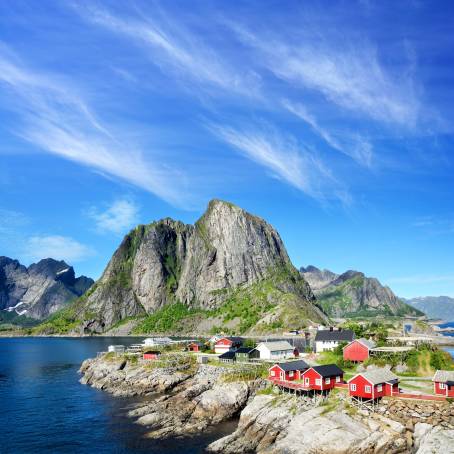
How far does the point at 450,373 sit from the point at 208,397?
36.7 meters

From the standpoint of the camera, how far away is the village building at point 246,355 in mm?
94825

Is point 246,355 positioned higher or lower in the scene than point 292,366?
higher

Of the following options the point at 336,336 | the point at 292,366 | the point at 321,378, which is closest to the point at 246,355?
the point at 336,336

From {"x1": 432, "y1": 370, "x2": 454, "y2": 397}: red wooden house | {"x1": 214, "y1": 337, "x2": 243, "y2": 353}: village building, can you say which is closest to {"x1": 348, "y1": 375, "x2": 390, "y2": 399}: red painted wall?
{"x1": 432, "y1": 370, "x2": 454, "y2": 397}: red wooden house

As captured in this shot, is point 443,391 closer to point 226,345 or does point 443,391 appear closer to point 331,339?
point 331,339

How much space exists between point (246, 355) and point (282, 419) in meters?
34.8

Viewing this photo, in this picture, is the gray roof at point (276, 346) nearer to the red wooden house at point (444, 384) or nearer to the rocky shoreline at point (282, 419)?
the rocky shoreline at point (282, 419)

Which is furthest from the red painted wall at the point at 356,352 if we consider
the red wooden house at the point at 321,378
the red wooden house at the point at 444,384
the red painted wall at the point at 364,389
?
the red wooden house at the point at 444,384

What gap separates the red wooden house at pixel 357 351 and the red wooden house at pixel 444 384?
26.3m

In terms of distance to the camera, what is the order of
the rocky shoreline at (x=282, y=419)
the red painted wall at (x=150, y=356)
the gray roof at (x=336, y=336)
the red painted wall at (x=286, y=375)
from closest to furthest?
1. the rocky shoreline at (x=282, y=419)
2. the red painted wall at (x=286, y=375)
3. the gray roof at (x=336, y=336)
4. the red painted wall at (x=150, y=356)

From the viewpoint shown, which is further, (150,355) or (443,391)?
(150,355)

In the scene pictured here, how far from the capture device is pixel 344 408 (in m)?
57.8

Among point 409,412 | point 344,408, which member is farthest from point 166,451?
point 409,412

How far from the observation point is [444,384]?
57.1 m
